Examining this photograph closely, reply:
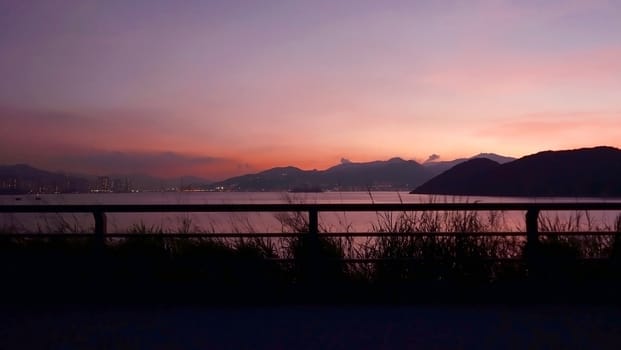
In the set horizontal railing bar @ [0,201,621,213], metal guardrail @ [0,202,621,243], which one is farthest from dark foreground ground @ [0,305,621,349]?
horizontal railing bar @ [0,201,621,213]

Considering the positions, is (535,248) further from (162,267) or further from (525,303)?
(162,267)

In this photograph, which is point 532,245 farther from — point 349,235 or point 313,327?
point 313,327

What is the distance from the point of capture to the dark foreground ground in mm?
5668

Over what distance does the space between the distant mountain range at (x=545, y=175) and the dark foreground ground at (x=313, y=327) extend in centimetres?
1508

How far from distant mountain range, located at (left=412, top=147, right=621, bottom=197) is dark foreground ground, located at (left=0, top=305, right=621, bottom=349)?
594 inches

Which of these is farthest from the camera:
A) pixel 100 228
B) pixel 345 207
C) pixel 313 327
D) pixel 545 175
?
pixel 545 175

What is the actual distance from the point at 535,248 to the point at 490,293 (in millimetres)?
776

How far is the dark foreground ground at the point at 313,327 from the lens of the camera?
18.6ft

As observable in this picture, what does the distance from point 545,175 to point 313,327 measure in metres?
25.1

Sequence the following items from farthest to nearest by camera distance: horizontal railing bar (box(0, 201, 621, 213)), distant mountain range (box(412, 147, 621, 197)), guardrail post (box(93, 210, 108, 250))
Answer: distant mountain range (box(412, 147, 621, 197)), guardrail post (box(93, 210, 108, 250)), horizontal railing bar (box(0, 201, 621, 213))

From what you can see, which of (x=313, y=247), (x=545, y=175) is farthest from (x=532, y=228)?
(x=545, y=175)

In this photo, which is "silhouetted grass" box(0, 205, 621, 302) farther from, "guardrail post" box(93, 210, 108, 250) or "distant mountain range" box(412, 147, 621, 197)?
"distant mountain range" box(412, 147, 621, 197)

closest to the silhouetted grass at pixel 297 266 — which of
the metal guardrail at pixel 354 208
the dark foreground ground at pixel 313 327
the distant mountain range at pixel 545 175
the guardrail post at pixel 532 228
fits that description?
the guardrail post at pixel 532 228

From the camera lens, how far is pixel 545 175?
2906 cm
